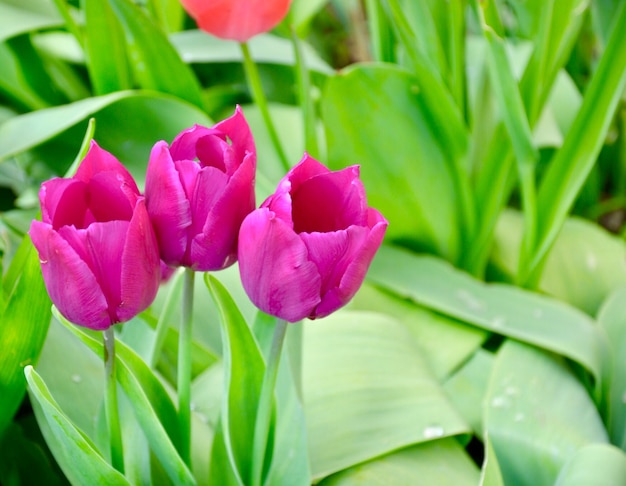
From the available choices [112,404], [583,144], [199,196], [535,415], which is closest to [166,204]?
[199,196]

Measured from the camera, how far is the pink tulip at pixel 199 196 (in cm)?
30

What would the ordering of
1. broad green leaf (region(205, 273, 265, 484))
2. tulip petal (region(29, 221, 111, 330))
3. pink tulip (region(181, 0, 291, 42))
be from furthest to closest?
pink tulip (region(181, 0, 291, 42)), broad green leaf (region(205, 273, 265, 484)), tulip petal (region(29, 221, 111, 330))

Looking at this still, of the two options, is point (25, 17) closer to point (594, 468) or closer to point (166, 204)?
point (166, 204)

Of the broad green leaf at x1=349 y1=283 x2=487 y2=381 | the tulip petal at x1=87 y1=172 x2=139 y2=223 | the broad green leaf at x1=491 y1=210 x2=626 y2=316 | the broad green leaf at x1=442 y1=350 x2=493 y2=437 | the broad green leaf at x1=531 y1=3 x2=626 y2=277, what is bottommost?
the broad green leaf at x1=491 y1=210 x2=626 y2=316

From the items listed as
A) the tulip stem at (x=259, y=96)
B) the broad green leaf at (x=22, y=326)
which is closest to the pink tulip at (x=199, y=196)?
the broad green leaf at (x=22, y=326)

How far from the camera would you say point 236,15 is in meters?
0.52

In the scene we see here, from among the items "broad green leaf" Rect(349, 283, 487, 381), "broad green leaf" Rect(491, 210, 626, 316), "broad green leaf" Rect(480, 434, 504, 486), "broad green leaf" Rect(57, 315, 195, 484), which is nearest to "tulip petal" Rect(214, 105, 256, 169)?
"broad green leaf" Rect(57, 315, 195, 484)

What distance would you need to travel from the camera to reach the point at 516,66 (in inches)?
30.4

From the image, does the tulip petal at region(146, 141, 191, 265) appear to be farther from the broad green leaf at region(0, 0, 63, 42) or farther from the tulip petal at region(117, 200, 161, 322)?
the broad green leaf at region(0, 0, 63, 42)

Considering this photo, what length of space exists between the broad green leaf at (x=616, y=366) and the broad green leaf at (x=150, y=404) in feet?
1.09

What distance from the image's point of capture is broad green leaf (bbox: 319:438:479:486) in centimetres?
47

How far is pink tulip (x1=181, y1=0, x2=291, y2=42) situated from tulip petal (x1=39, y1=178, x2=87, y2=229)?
24cm

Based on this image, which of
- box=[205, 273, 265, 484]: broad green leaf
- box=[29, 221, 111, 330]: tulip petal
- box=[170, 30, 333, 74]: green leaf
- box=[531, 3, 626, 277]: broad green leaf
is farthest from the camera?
box=[170, 30, 333, 74]: green leaf

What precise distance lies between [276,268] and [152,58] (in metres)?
0.41
